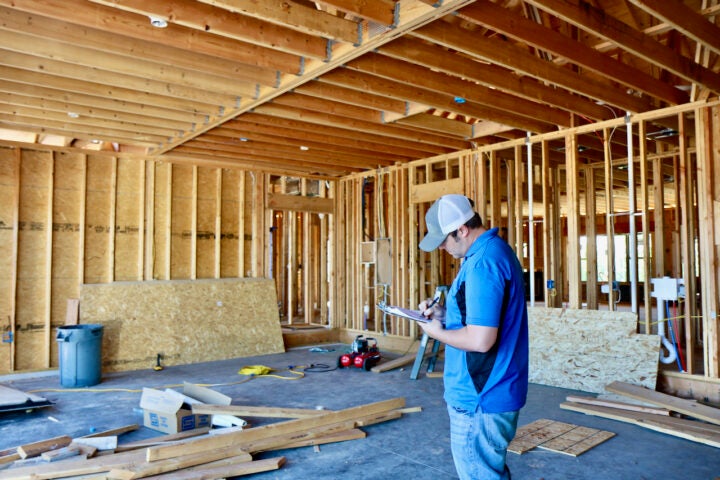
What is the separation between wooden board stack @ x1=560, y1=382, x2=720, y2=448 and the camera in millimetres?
4652

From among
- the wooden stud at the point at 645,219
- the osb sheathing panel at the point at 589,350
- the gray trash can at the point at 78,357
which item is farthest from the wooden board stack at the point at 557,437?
the gray trash can at the point at 78,357

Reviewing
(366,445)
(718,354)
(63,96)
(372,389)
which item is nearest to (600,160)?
(718,354)

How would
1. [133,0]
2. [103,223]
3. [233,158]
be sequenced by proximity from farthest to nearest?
[233,158] → [103,223] → [133,0]

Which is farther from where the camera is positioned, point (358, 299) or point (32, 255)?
point (358, 299)

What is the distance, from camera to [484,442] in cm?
204

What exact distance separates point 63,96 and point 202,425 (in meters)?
4.00

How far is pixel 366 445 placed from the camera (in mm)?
4484

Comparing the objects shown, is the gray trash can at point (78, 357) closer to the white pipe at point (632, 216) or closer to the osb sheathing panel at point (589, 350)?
the osb sheathing panel at point (589, 350)

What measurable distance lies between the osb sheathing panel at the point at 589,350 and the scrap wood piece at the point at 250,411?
3.34 meters

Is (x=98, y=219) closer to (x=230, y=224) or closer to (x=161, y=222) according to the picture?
(x=161, y=222)

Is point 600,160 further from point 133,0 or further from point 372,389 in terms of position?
point 133,0

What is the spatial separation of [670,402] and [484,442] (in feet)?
14.1

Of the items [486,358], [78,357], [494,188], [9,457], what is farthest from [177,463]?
[494,188]

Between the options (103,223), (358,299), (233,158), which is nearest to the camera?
(103,223)
